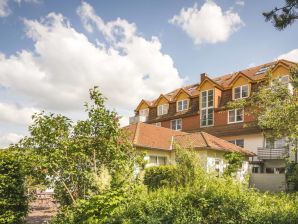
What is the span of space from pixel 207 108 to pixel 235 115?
12.4ft

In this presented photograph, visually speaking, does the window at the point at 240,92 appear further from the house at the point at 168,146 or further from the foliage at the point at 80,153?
the foliage at the point at 80,153

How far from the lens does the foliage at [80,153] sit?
452 inches

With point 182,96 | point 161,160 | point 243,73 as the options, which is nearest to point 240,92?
point 243,73

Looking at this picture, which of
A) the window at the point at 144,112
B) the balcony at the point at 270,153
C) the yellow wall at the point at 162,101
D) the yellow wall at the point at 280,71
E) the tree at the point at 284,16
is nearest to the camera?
the tree at the point at 284,16

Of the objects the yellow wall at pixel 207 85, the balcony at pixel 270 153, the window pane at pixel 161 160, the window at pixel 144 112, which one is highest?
the yellow wall at pixel 207 85

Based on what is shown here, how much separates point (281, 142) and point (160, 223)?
25.9 metres

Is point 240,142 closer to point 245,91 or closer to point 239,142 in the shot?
point 239,142

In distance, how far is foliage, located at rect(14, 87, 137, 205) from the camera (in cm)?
1148

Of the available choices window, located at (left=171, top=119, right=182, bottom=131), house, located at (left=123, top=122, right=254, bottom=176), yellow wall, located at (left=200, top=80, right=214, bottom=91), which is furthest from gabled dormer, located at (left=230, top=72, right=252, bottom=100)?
window, located at (left=171, top=119, right=182, bottom=131)

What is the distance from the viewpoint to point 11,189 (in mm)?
10797

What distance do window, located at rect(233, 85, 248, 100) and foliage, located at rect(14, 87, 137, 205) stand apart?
969 inches

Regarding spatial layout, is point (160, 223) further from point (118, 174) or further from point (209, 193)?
point (118, 174)

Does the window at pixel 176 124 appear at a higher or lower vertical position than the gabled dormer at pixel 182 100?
lower

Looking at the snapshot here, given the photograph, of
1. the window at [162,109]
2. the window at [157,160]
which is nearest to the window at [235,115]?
the window at [162,109]
